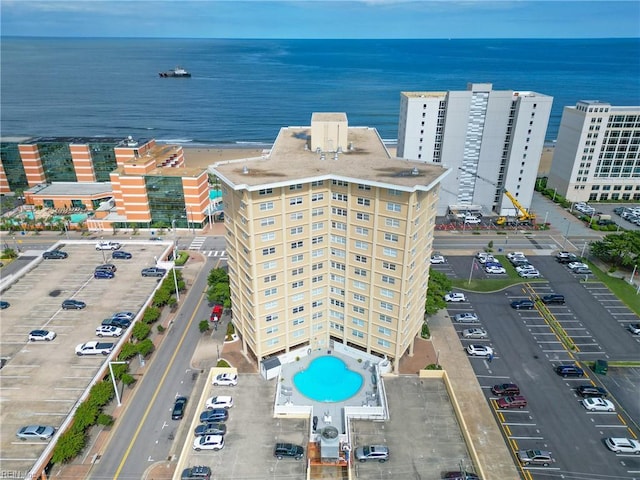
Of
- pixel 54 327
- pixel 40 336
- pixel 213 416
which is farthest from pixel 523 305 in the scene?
pixel 40 336

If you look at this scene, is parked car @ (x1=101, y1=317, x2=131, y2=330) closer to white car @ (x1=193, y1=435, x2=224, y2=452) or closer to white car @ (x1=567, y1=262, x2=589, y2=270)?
white car @ (x1=193, y1=435, x2=224, y2=452)

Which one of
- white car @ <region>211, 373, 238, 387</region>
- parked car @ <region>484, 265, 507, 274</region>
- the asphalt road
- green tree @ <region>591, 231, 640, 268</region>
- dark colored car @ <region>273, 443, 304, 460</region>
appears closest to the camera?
dark colored car @ <region>273, 443, 304, 460</region>

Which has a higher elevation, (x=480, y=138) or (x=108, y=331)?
(x=480, y=138)

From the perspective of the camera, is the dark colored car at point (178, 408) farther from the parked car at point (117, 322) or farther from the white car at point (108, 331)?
the parked car at point (117, 322)

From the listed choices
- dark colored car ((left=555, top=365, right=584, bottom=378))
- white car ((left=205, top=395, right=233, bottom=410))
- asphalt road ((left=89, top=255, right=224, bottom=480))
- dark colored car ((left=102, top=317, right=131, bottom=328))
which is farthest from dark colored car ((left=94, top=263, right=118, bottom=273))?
dark colored car ((left=555, top=365, right=584, bottom=378))

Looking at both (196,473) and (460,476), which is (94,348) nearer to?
(196,473)

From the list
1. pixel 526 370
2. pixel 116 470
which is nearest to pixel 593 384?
pixel 526 370
